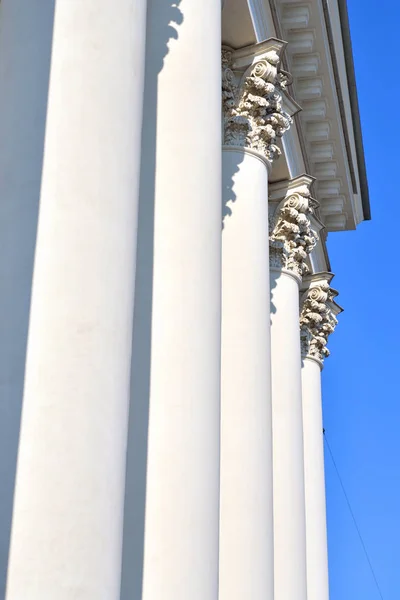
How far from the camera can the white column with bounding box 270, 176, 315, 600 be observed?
170ft

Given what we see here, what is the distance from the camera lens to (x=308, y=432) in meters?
70.1

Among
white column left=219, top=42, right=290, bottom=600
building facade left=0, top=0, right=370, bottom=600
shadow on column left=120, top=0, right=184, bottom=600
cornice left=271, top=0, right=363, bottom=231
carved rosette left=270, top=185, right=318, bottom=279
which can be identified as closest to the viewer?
building facade left=0, top=0, right=370, bottom=600

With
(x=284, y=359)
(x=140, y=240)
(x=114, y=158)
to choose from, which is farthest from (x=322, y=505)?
(x=114, y=158)

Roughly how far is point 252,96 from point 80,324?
31238mm

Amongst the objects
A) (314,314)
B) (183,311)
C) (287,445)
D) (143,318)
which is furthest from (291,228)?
(143,318)

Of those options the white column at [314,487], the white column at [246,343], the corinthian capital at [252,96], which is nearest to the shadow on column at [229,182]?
the white column at [246,343]

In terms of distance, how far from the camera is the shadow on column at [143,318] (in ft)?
84.1

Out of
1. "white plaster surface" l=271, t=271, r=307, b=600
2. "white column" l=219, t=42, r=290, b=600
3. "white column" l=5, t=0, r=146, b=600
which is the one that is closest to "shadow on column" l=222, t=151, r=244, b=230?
"white column" l=219, t=42, r=290, b=600

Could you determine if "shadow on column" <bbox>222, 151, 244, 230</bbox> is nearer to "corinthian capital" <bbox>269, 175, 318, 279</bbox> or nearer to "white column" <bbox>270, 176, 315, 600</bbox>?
"white column" <bbox>270, 176, 315, 600</bbox>

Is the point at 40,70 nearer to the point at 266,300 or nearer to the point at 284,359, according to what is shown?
the point at 266,300

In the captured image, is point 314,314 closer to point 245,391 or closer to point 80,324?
point 245,391

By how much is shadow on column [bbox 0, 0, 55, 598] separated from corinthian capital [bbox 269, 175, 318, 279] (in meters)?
37.1

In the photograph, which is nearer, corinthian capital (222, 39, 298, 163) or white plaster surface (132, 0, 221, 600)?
white plaster surface (132, 0, 221, 600)

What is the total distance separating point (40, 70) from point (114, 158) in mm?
2568
